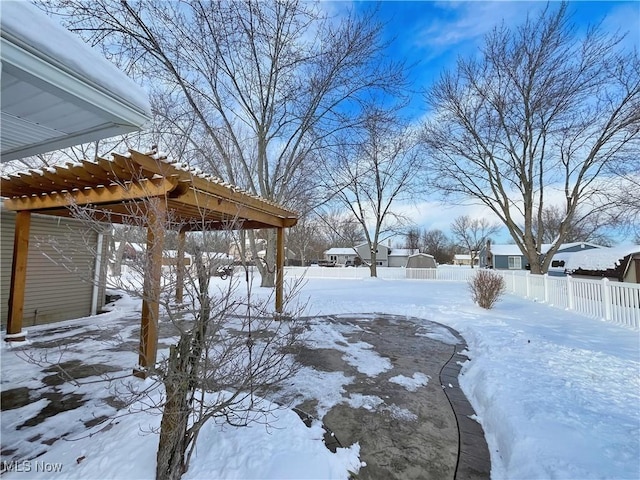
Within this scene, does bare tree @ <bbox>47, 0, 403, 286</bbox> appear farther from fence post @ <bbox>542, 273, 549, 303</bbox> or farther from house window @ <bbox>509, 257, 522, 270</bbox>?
house window @ <bbox>509, 257, 522, 270</bbox>

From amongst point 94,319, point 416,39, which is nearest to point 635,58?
point 416,39

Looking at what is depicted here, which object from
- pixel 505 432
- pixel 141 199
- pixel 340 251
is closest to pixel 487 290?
pixel 505 432

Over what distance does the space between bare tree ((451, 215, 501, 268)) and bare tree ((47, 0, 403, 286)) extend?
39.4 m

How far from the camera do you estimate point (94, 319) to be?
280 inches

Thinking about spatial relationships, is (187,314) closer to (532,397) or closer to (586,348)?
(532,397)

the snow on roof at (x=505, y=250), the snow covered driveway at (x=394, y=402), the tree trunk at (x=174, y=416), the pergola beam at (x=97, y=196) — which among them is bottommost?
the snow covered driveway at (x=394, y=402)

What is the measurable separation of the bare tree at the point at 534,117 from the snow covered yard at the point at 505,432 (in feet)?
33.2

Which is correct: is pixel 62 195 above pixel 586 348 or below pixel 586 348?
above

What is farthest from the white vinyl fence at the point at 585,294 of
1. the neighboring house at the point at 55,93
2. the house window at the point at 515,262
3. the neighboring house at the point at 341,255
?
the neighboring house at the point at 341,255

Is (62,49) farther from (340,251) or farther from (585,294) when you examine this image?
(340,251)

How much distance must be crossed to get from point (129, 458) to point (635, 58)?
51.8 ft

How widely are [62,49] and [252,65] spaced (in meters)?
10.3

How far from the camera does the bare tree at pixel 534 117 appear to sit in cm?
1048

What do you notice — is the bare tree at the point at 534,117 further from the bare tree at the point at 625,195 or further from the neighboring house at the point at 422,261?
the neighboring house at the point at 422,261
